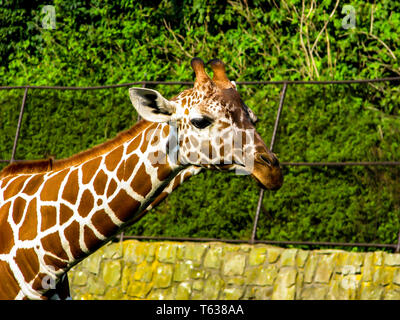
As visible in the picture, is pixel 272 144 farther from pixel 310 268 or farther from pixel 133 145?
pixel 133 145

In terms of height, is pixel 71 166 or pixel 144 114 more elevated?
pixel 144 114

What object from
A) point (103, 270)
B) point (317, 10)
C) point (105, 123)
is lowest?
point (103, 270)

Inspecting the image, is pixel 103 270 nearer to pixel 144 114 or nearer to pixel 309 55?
pixel 309 55

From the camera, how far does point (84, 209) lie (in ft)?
16.0

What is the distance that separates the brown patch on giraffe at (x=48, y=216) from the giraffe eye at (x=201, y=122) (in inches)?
37.8

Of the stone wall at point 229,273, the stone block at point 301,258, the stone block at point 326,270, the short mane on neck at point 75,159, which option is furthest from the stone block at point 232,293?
the short mane on neck at point 75,159

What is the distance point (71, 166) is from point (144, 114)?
699 millimetres

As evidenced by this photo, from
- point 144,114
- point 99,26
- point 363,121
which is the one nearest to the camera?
point 144,114

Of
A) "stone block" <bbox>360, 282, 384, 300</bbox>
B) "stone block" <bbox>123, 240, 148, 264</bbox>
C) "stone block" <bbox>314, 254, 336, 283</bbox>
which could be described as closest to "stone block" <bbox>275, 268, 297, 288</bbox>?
"stone block" <bbox>314, 254, 336, 283</bbox>

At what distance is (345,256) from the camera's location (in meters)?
8.26

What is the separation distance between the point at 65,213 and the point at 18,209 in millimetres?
297

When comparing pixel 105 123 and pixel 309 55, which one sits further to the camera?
pixel 309 55

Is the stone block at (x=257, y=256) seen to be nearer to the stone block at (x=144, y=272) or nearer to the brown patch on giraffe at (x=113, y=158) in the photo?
the stone block at (x=144, y=272)

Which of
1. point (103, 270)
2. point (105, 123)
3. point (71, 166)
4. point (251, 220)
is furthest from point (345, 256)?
point (71, 166)
